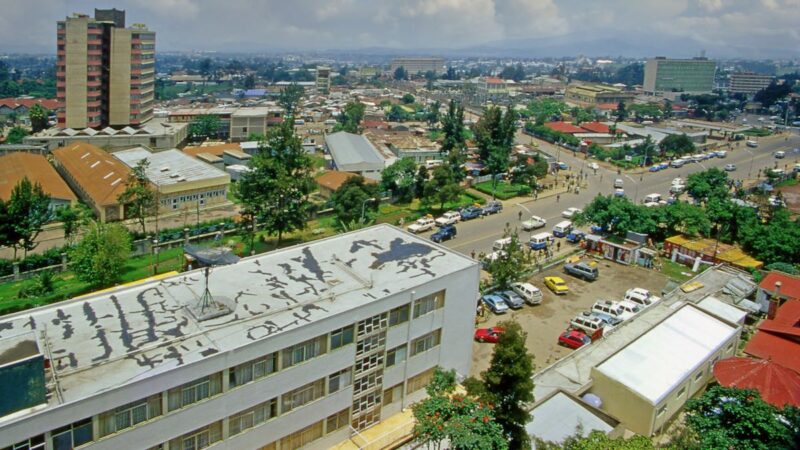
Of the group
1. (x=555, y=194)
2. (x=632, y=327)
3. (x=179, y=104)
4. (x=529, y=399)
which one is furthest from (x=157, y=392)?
(x=179, y=104)

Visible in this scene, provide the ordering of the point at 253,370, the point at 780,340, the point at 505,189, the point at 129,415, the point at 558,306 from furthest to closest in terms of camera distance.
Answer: the point at 505,189 < the point at 558,306 < the point at 780,340 < the point at 253,370 < the point at 129,415

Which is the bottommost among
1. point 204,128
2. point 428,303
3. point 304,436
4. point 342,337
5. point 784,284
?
point 304,436

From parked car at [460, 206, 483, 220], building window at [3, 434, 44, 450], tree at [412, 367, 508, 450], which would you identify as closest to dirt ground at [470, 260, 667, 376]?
tree at [412, 367, 508, 450]

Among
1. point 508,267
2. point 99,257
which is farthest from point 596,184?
point 99,257

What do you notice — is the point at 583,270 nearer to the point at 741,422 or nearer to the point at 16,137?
the point at 741,422

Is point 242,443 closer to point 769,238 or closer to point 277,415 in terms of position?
point 277,415

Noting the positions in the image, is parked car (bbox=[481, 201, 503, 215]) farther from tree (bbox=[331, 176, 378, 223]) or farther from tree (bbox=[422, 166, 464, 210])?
tree (bbox=[331, 176, 378, 223])
